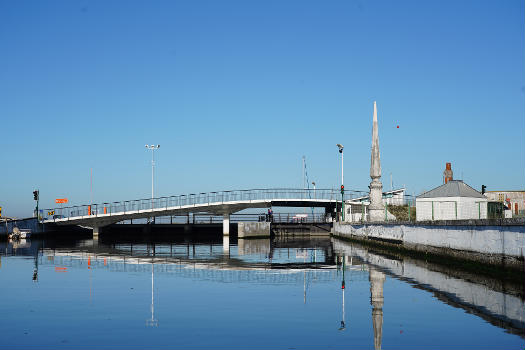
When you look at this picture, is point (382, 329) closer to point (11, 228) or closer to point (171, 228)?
point (11, 228)

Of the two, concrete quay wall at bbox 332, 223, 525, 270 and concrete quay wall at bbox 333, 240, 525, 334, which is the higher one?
concrete quay wall at bbox 332, 223, 525, 270

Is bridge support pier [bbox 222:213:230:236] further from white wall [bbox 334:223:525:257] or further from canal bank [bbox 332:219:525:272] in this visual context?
white wall [bbox 334:223:525:257]

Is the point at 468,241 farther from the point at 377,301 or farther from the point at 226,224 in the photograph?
the point at 226,224

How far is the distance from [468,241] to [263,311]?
1209cm

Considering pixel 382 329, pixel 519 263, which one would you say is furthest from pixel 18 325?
pixel 519 263

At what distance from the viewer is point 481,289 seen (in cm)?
1647

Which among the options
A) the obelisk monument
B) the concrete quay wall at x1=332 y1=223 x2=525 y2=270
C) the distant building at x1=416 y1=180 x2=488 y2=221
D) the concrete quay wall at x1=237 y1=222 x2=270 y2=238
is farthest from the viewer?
the concrete quay wall at x1=237 y1=222 x2=270 y2=238

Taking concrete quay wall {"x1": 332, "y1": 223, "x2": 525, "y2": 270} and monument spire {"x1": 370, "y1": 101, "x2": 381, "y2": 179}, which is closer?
concrete quay wall {"x1": 332, "y1": 223, "x2": 525, "y2": 270}

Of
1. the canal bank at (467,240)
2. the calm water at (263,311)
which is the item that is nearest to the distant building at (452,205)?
the canal bank at (467,240)

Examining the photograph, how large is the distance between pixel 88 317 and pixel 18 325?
59.2 inches

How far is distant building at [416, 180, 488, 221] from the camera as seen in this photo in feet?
88.5

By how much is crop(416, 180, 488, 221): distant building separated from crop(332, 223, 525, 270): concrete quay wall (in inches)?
39.9

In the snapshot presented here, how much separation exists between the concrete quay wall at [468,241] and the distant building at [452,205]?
39.9 inches

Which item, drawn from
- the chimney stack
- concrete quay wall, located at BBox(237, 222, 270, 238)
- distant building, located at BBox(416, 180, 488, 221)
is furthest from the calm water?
concrete quay wall, located at BBox(237, 222, 270, 238)
